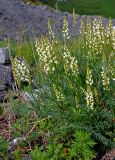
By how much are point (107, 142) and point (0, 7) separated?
18.5m

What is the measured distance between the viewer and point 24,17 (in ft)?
74.0

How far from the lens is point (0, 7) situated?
23484 millimetres

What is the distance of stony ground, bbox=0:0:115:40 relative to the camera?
20.1 m

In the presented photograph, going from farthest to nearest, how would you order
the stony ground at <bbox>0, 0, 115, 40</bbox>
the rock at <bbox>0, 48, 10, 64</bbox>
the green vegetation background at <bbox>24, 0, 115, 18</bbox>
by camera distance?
the green vegetation background at <bbox>24, 0, 115, 18</bbox>
the stony ground at <bbox>0, 0, 115, 40</bbox>
the rock at <bbox>0, 48, 10, 64</bbox>

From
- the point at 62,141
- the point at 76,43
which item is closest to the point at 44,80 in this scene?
the point at 62,141

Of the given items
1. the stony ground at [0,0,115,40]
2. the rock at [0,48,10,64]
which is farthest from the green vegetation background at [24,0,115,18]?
the rock at [0,48,10,64]

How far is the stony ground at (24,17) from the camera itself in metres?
20.1

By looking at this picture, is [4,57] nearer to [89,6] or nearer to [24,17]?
[24,17]

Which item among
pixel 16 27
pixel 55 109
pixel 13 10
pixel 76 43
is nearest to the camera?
pixel 55 109

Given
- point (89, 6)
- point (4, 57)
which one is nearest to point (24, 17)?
point (89, 6)

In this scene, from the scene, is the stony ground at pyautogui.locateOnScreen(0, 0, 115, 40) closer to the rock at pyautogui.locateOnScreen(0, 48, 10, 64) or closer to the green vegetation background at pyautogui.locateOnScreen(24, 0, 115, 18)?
the green vegetation background at pyautogui.locateOnScreen(24, 0, 115, 18)

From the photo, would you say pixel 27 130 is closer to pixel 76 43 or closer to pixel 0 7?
pixel 76 43

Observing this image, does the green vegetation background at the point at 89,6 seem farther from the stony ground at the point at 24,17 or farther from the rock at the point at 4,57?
the rock at the point at 4,57

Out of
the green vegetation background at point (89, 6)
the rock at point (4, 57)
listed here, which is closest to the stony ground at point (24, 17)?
the green vegetation background at point (89, 6)
